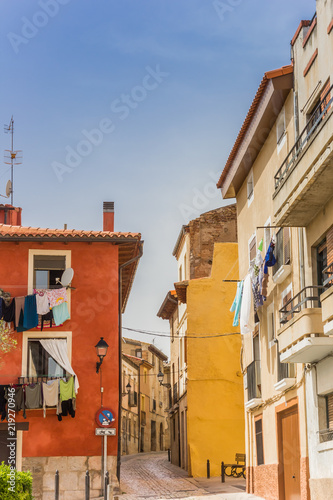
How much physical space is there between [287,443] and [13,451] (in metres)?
8.45

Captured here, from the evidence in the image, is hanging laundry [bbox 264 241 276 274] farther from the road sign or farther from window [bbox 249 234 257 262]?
the road sign

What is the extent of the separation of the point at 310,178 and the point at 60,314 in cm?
1158

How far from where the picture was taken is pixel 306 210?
56.0 ft

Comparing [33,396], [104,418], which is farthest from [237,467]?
[33,396]

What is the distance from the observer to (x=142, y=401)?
6675cm

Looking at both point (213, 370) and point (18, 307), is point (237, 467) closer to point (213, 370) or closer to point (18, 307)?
point (213, 370)

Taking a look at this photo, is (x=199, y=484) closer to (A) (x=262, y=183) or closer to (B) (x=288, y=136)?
(A) (x=262, y=183)

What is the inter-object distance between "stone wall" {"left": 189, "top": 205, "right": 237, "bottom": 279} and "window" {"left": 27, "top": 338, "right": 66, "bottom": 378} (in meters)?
14.1

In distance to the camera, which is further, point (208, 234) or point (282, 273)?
point (208, 234)

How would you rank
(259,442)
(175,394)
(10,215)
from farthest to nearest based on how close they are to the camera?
(175,394)
(10,215)
(259,442)

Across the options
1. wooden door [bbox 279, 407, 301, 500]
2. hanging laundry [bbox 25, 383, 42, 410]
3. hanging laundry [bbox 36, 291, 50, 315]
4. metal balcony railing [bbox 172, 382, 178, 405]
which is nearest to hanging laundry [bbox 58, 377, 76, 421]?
hanging laundry [bbox 25, 383, 42, 410]

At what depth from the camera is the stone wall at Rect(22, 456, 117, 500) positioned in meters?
23.0

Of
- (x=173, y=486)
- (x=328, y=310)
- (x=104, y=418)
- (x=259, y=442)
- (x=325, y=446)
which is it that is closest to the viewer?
(x=328, y=310)

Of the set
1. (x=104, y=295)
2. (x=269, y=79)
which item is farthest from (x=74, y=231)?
(x=269, y=79)
